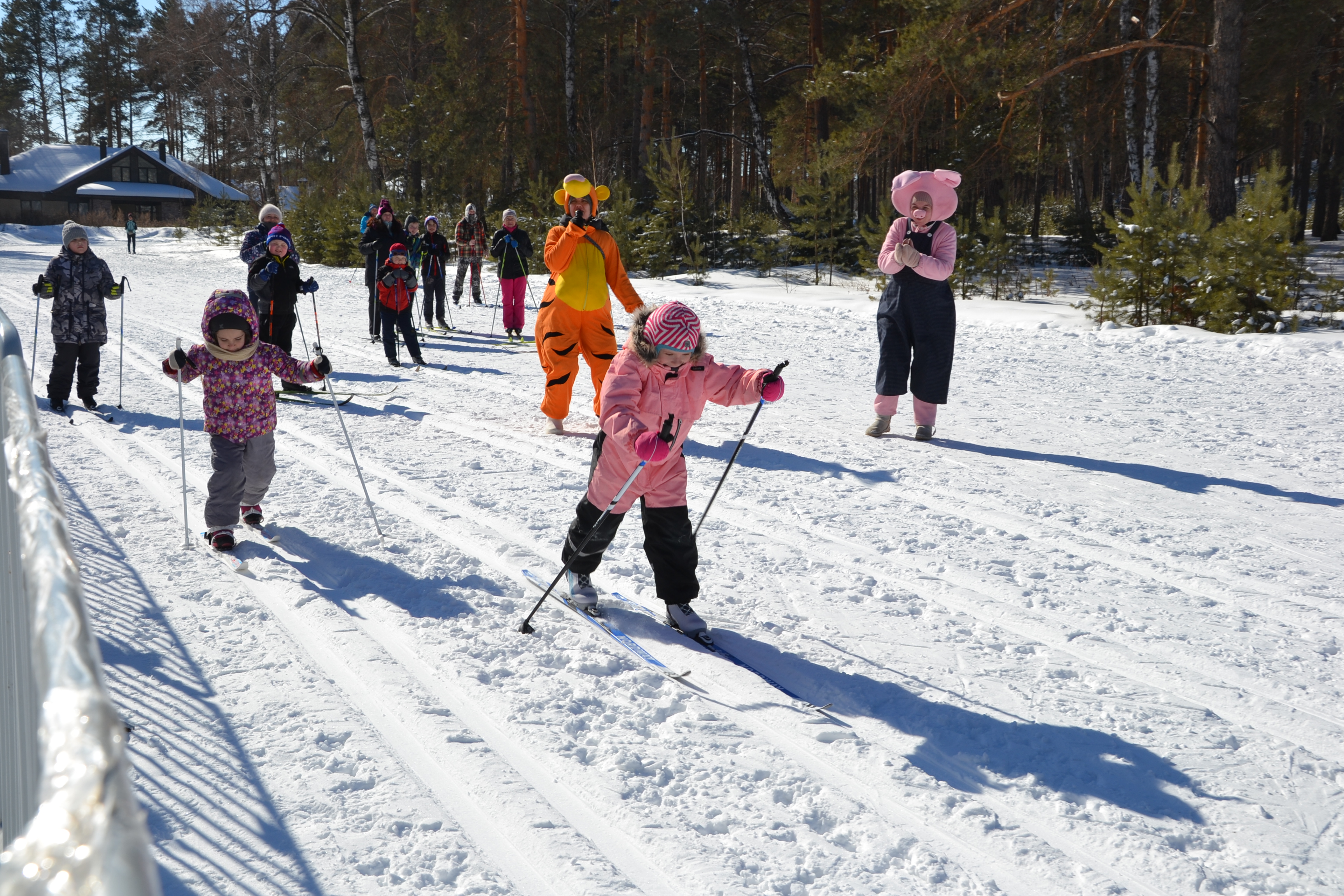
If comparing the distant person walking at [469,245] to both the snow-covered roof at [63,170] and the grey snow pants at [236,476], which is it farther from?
the snow-covered roof at [63,170]

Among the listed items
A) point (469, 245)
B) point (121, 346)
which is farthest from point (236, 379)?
point (469, 245)

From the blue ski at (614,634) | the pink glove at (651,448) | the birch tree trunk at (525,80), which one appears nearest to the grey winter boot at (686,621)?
the blue ski at (614,634)

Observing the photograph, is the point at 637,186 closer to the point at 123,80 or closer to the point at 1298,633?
the point at 1298,633

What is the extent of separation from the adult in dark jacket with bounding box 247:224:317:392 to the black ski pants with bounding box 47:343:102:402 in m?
1.45

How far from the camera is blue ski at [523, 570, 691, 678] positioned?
11.6 feet

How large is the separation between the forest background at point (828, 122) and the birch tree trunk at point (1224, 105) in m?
0.04

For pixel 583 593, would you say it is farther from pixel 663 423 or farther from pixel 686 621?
pixel 663 423

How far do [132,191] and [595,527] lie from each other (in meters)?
64.8

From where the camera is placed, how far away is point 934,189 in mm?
6793

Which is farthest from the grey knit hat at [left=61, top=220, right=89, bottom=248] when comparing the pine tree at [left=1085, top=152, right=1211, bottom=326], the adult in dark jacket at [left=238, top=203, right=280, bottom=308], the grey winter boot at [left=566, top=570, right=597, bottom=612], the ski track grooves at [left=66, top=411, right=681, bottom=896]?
the pine tree at [left=1085, top=152, right=1211, bottom=326]

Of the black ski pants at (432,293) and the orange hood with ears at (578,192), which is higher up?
the orange hood with ears at (578,192)

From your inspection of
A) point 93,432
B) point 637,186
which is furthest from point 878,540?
point 637,186

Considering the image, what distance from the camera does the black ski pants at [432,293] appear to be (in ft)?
43.2

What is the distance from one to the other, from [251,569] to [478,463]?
7.03 ft
